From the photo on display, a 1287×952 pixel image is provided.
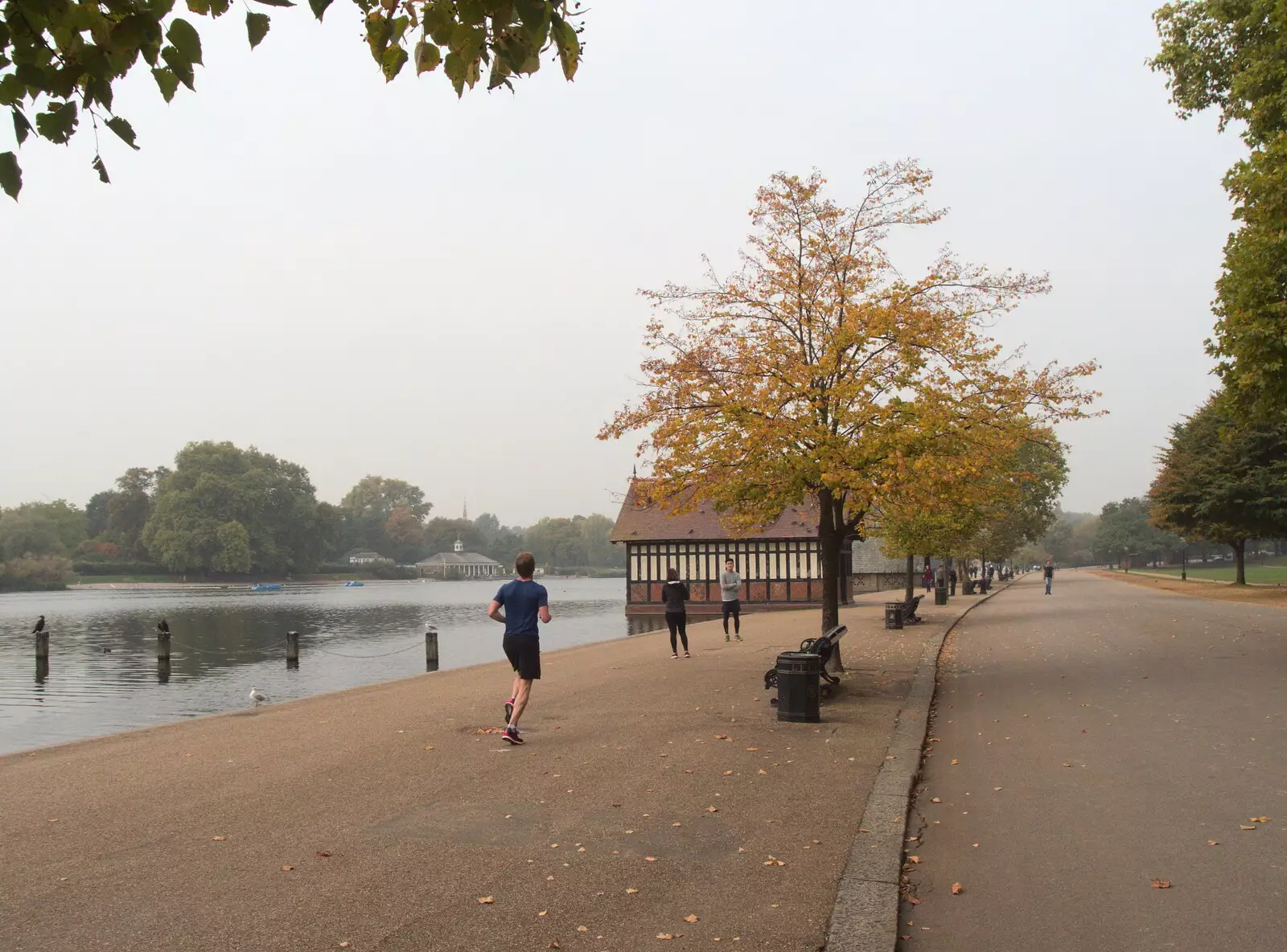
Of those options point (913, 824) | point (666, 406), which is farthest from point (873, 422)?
point (913, 824)

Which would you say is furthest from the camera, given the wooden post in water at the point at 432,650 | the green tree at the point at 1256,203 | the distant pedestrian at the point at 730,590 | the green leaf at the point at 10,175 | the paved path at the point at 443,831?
the wooden post in water at the point at 432,650

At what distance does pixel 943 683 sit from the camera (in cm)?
1424

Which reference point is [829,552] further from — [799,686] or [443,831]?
[443,831]

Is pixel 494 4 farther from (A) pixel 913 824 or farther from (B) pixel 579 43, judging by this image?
(A) pixel 913 824

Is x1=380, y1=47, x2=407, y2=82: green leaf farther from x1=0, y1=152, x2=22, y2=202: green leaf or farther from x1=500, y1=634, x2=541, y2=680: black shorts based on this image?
x1=500, y1=634, x2=541, y2=680: black shorts

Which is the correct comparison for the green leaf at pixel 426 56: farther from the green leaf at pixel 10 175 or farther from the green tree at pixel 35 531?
the green tree at pixel 35 531

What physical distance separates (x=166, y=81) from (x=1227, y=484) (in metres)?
44.2

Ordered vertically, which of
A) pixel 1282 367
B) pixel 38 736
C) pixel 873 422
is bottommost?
pixel 38 736

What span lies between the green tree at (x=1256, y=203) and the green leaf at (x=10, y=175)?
50.6 feet

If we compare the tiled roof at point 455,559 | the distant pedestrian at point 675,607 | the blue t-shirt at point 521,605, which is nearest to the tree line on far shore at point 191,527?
the tiled roof at point 455,559

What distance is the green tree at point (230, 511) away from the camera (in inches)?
4498

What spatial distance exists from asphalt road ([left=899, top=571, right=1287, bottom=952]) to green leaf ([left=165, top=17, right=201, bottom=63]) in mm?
4631

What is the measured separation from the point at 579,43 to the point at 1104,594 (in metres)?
41.4

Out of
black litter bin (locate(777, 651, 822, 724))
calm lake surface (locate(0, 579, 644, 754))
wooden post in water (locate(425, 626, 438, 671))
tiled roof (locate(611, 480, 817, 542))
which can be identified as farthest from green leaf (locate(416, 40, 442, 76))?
tiled roof (locate(611, 480, 817, 542))
